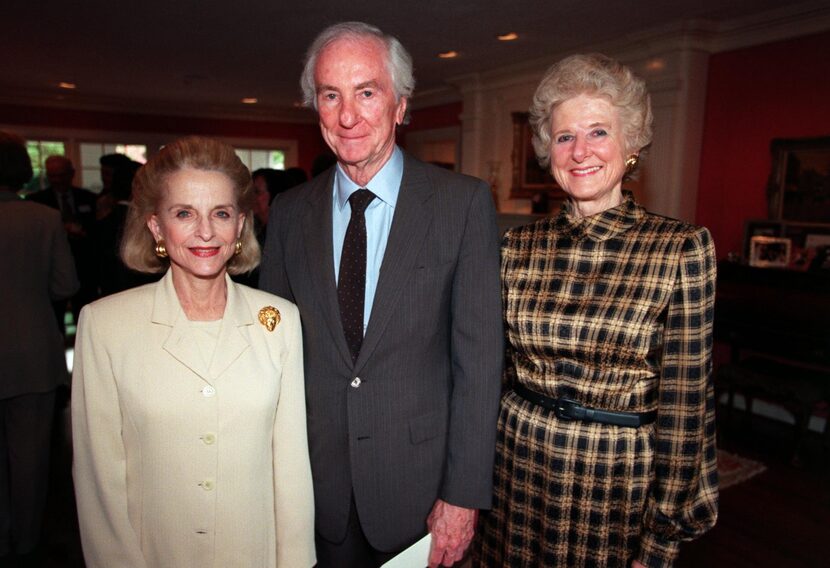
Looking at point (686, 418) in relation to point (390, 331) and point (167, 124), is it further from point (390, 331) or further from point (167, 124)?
point (167, 124)

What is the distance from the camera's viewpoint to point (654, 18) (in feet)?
15.9

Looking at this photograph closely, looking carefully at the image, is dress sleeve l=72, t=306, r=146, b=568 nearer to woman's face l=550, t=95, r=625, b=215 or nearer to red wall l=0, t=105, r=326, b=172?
woman's face l=550, t=95, r=625, b=215

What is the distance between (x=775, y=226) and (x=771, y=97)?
1066 mm

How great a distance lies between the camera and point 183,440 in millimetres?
1317

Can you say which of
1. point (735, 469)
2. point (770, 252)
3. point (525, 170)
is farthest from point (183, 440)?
point (525, 170)

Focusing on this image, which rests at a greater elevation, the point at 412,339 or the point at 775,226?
the point at 775,226

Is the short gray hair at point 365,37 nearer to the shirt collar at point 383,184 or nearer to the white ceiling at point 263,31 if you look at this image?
the shirt collar at point 383,184

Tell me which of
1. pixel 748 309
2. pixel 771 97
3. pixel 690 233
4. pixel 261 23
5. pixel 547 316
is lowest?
pixel 748 309

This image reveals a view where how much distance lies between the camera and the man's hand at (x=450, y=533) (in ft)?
4.91

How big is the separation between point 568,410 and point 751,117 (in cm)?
464

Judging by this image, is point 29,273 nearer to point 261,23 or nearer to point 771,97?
point 261,23

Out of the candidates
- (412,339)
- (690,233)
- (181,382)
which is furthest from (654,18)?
(181,382)

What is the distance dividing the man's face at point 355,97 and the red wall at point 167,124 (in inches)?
410

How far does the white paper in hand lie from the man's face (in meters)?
0.91
